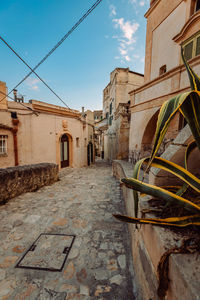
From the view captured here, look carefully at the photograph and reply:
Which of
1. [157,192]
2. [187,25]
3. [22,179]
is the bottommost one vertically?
[22,179]

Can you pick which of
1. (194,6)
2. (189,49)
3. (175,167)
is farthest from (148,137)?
(194,6)

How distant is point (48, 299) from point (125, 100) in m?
14.4

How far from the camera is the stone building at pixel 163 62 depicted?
4.16 meters

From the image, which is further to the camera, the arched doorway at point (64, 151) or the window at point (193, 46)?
the arched doorway at point (64, 151)

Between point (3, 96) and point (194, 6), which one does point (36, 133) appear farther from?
point (194, 6)

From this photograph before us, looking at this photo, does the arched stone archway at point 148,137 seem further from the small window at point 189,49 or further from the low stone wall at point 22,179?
the low stone wall at point 22,179

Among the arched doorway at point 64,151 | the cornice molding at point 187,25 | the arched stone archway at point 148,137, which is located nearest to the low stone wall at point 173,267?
the arched stone archway at point 148,137

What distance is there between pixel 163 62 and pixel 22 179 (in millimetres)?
9455

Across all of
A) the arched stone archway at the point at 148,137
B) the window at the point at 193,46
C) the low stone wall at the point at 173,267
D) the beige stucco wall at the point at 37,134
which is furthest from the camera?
the beige stucco wall at the point at 37,134

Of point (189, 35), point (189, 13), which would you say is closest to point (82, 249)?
point (189, 35)

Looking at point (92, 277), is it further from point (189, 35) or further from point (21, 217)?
point (189, 35)

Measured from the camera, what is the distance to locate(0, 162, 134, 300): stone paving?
166 centimetres

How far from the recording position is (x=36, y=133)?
8852 millimetres

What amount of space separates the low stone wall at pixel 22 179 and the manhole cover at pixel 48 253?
2515mm
